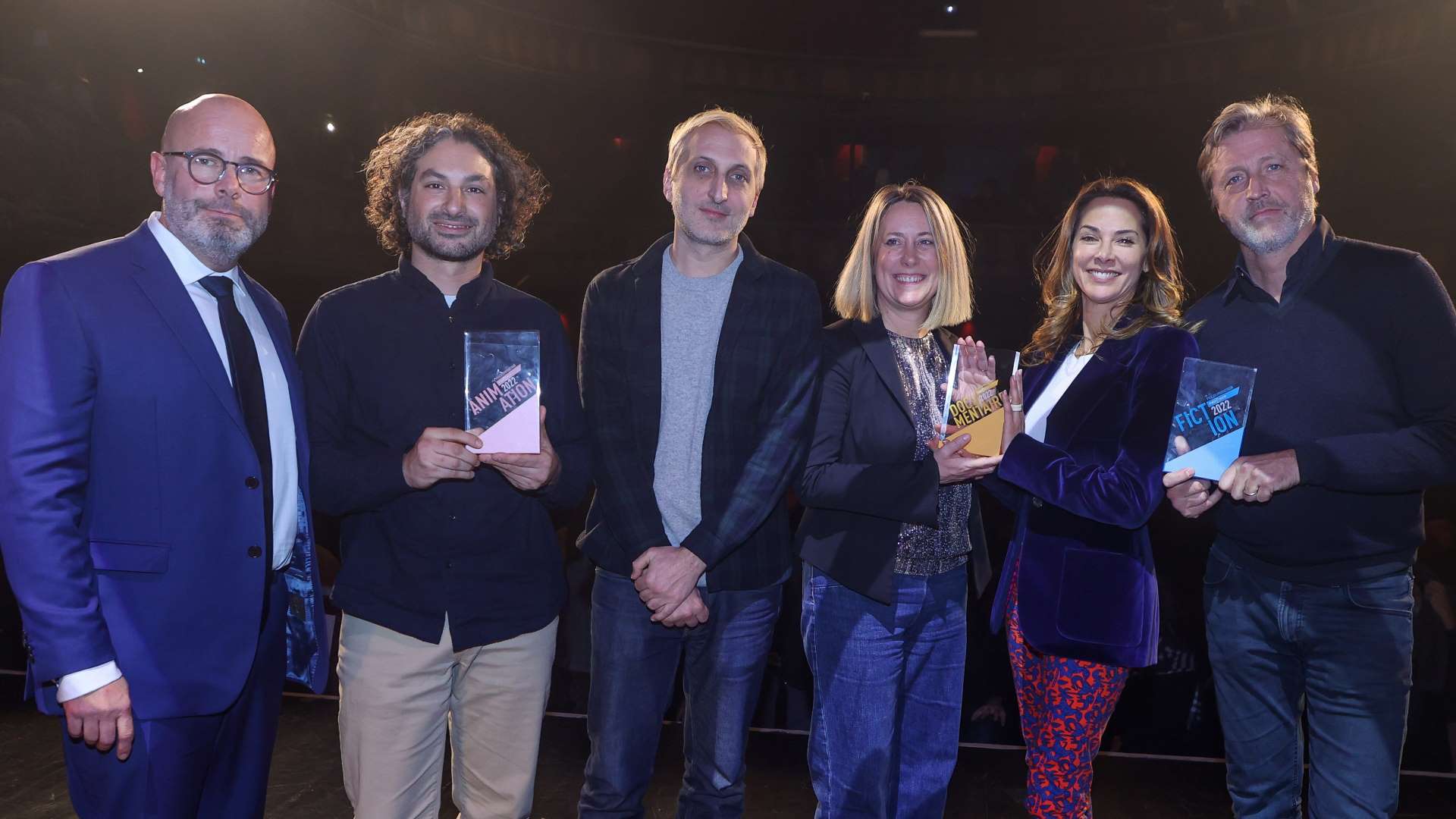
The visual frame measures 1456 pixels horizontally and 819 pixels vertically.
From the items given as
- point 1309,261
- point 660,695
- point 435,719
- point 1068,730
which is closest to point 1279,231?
point 1309,261

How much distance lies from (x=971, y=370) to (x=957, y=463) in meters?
0.21

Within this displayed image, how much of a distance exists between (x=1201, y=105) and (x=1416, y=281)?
10.5 meters

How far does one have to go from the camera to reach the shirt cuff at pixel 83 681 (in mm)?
1519

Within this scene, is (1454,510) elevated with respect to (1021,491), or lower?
lower

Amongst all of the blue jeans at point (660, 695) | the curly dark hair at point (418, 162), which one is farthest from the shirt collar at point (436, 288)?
the blue jeans at point (660, 695)

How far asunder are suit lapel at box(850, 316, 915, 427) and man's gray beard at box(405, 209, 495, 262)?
0.93 metres

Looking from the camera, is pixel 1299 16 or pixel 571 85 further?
pixel 571 85

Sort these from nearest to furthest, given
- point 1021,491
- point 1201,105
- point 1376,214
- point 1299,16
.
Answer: point 1021,491 < point 1376,214 < point 1299,16 < point 1201,105

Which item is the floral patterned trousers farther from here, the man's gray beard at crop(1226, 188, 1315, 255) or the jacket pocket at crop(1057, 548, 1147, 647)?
the man's gray beard at crop(1226, 188, 1315, 255)

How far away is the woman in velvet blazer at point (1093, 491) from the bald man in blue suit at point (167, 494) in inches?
62.0

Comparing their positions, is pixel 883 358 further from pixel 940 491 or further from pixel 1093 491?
pixel 1093 491

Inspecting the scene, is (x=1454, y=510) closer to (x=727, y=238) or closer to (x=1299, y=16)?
(x=1299, y=16)

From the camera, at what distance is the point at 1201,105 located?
10945mm

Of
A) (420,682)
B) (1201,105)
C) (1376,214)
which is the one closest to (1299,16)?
(1201,105)
